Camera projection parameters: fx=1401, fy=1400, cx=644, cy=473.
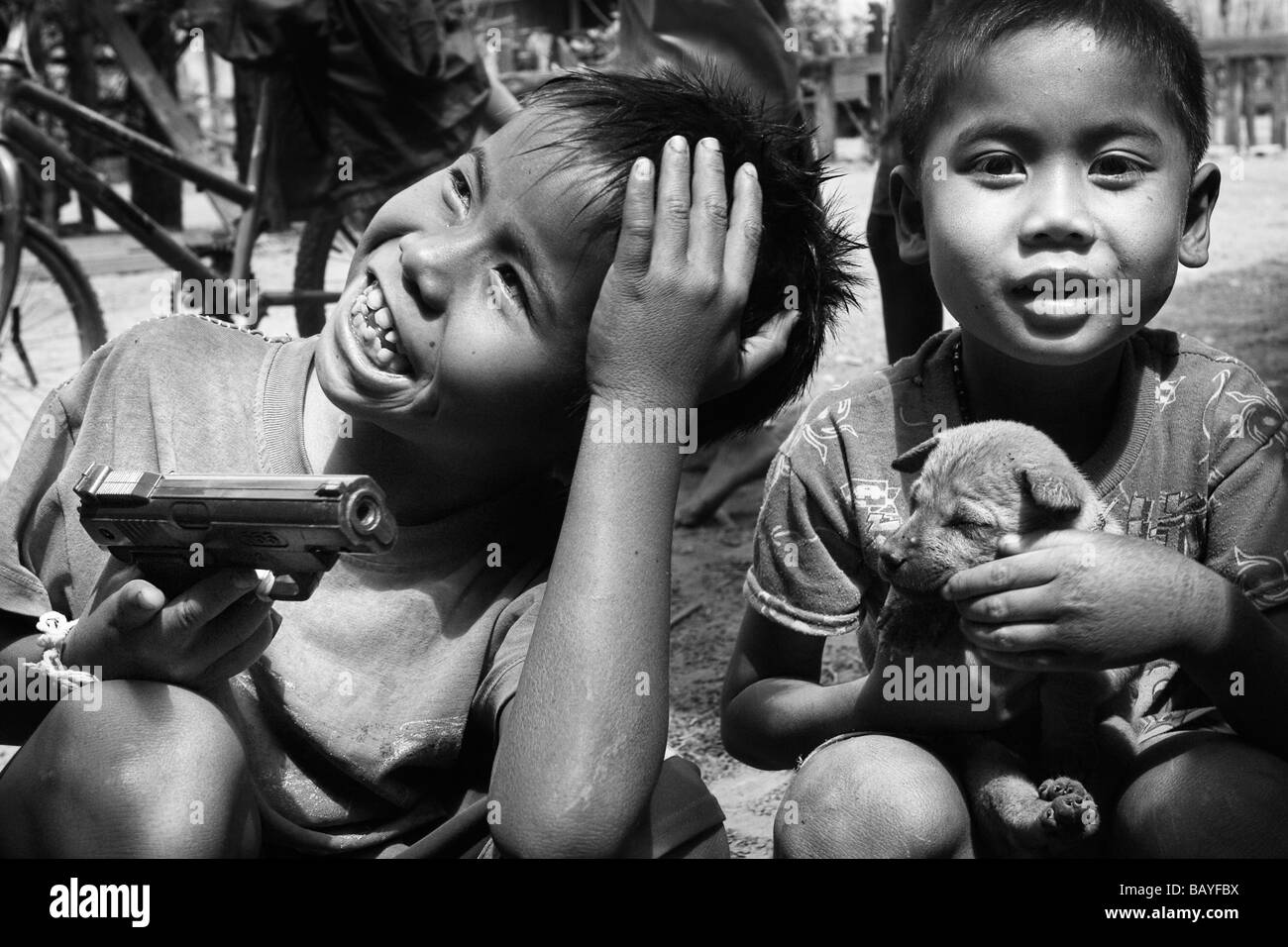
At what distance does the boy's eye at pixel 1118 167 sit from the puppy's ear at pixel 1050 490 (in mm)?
480

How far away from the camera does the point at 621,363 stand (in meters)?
2.00

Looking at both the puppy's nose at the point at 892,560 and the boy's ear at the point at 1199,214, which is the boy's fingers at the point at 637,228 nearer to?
the puppy's nose at the point at 892,560

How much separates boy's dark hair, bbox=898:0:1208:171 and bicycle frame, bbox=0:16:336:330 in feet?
15.2

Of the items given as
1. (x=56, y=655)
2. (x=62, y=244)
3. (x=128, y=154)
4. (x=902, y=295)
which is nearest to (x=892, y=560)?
(x=56, y=655)

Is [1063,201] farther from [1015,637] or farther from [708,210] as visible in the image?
[1015,637]

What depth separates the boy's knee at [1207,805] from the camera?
1.87 m

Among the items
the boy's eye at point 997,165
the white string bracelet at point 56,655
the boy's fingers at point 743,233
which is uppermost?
the boy's eye at point 997,165

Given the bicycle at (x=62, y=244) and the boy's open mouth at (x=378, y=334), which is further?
the bicycle at (x=62, y=244)

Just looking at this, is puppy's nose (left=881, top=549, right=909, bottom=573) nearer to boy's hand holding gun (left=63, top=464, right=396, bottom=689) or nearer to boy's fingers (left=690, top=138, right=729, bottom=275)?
boy's fingers (left=690, top=138, right=729, bottom=275)

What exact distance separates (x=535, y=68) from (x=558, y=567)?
15349mm

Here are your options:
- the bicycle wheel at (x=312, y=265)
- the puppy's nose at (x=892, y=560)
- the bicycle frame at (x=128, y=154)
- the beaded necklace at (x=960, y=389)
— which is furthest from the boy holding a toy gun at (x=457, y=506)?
the bicycle wheel at (x=312, y=265)

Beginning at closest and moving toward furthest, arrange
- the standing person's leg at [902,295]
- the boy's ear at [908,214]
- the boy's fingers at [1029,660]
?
the boy's fingers at [1029,660] → the boy's ear at [908,214] → the standing person's leg at [902,295]
